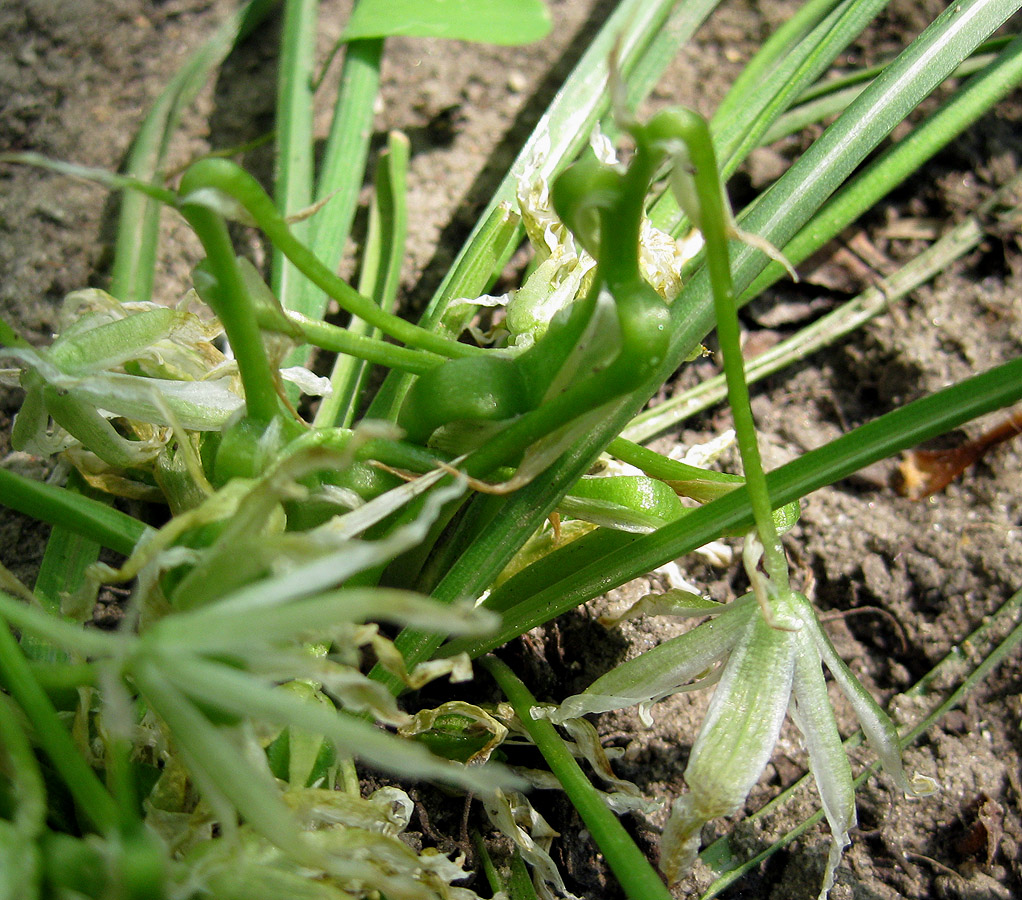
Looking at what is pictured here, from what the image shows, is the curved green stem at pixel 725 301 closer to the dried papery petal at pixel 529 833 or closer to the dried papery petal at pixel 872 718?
the dried papery petal at pixel 872 718

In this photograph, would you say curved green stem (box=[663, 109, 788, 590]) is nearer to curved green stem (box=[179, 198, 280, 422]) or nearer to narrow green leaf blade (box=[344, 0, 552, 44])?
curved green stem (box=[179, 198, 280, 422])

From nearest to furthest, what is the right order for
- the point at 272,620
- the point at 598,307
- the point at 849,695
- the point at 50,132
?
the point at 272,620 < the point at 598,307 < the point at 849,695 < the point at 50,132

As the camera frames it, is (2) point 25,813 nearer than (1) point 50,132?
Yes

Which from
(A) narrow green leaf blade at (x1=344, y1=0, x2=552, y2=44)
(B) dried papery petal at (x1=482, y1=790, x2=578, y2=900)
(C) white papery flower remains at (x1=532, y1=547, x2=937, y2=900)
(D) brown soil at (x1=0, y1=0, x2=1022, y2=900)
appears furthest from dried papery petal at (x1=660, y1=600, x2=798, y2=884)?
(A) narrow green leaf blade at (x1=344, y1=0, x2=552, y2=44)

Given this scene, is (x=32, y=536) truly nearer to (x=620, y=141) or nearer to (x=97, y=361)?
(x=97, y=361)

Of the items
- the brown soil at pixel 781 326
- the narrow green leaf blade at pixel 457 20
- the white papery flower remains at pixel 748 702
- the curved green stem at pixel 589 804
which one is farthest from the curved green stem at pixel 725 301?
the narrow green leaf blade at pixel 457 20

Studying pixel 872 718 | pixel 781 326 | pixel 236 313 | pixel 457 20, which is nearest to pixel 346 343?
pixel 236 313

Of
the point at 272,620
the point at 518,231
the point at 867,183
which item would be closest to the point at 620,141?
the point at 518,231
